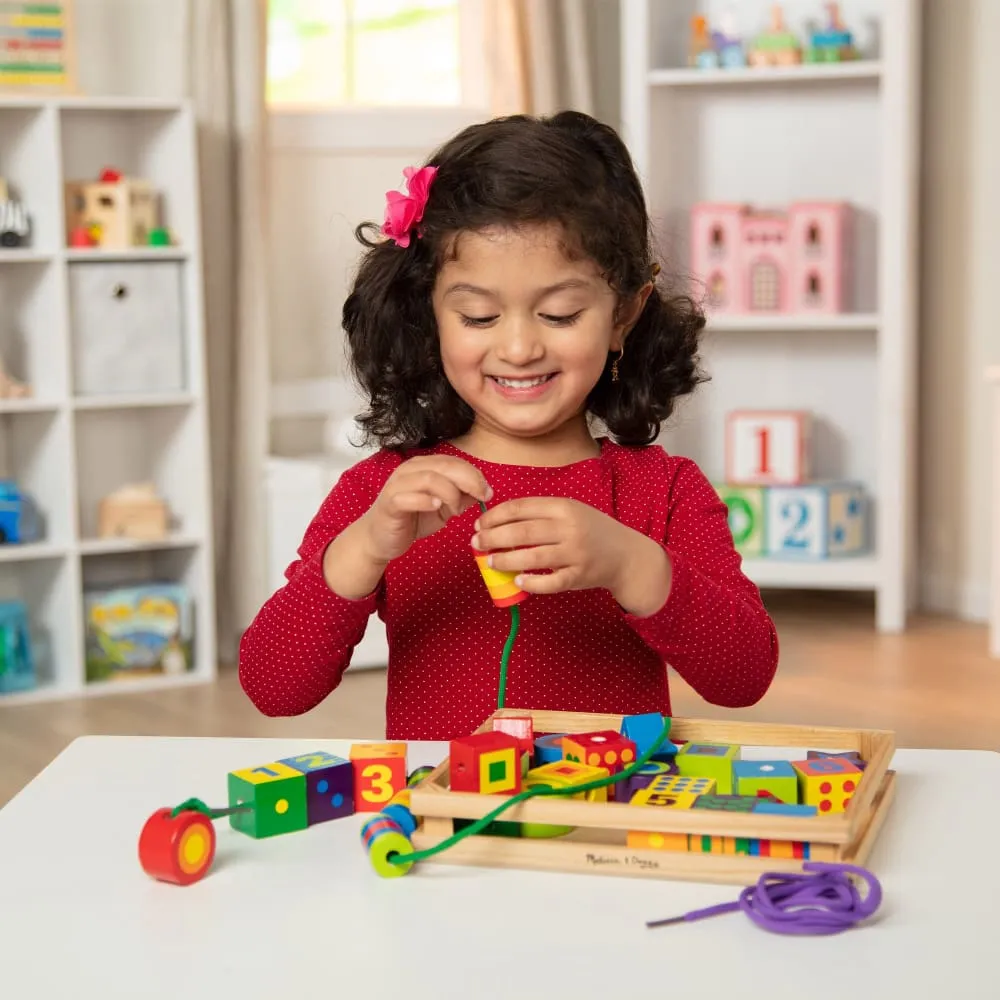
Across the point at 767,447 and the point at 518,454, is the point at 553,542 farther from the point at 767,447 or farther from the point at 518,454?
the point at 767,447

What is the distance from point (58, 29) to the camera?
3.26 metres

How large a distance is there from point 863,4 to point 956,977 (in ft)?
11.3

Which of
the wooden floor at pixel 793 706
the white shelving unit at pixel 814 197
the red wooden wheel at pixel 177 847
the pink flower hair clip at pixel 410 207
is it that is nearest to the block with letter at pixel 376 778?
the red wooden wheel at pixel 177 847

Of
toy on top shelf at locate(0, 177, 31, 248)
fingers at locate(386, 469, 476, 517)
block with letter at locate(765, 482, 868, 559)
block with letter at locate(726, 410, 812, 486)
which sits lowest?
block with letter at locate(765, 482, 868, 559)

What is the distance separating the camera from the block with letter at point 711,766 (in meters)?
0.90

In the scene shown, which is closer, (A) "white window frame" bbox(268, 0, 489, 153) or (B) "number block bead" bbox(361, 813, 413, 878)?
(B) "number block bead" bbox(361, 813, 413, 878)

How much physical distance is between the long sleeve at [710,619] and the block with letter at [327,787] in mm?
282

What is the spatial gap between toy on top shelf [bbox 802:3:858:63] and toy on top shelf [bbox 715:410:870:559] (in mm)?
829

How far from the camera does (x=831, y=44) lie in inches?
143

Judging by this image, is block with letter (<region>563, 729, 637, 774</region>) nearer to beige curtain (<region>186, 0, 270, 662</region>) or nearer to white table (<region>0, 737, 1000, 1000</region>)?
white table (<region>0, 737, 1000, 1000</region>)

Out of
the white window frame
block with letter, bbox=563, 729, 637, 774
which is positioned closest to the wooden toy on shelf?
the white window frame

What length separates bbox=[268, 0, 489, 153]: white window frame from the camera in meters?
3.70

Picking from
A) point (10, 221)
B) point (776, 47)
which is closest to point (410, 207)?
point (10, 221)

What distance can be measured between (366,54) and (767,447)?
53.3 inches
